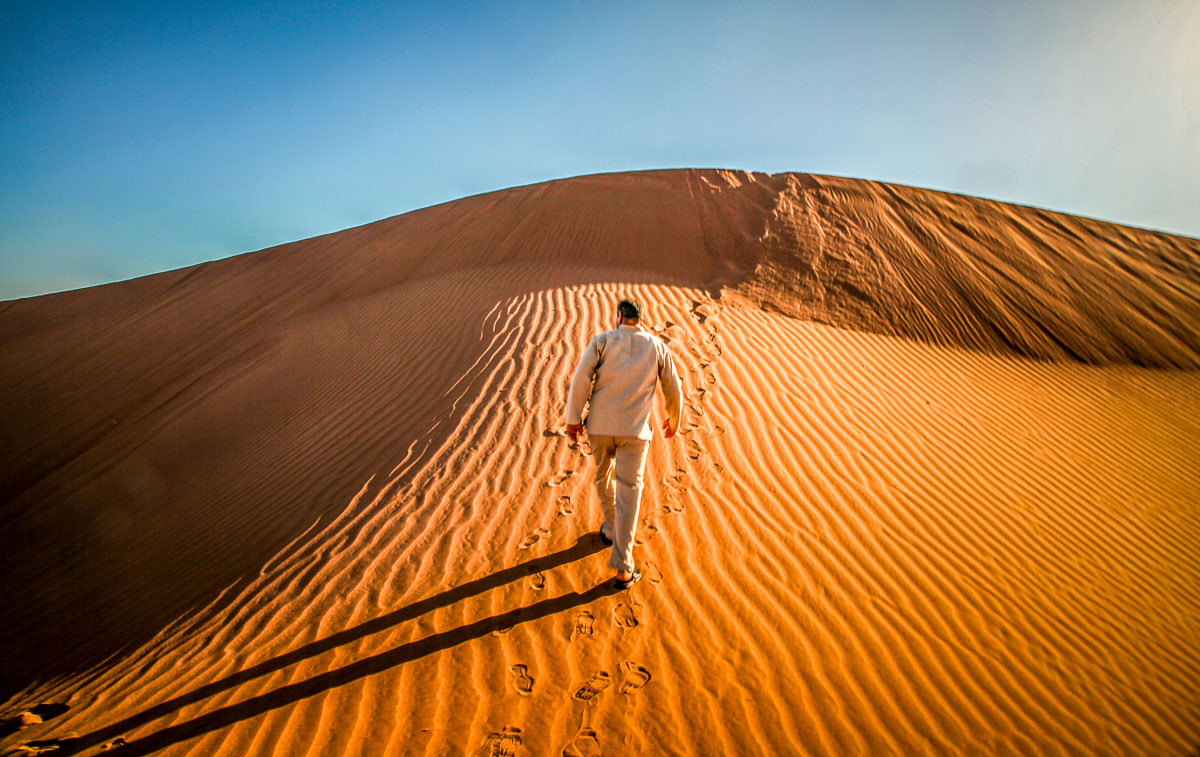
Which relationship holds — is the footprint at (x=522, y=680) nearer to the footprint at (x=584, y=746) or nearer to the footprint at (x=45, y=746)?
the footprint at (x=584, y=746)

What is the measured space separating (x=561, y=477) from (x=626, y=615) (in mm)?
1469

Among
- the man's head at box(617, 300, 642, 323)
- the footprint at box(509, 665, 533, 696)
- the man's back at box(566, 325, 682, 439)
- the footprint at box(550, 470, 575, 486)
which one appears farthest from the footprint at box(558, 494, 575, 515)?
the man's head at box(617, 300, 642, 323)

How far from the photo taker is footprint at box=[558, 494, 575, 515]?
3.82m

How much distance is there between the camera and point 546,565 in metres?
3.31

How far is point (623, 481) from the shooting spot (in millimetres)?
3002

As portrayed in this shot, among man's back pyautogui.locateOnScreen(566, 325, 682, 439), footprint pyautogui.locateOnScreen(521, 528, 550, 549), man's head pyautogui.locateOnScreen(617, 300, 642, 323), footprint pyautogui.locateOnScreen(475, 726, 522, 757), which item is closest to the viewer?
footprint pyautogui.locateOnScreen(475, 726, 522, 757)

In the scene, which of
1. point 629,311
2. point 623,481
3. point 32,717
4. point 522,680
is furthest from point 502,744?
point 32,717

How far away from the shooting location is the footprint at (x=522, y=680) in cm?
247

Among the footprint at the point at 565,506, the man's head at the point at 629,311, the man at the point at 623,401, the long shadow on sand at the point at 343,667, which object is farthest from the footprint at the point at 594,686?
the man's head at the point at 629,311

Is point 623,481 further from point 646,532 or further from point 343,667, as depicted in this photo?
point 343,667

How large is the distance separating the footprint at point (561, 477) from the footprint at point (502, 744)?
1992mm

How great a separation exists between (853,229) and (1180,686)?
30.2 feet

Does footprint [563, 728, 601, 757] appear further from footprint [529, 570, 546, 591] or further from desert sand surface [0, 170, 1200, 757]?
footprint [529, 570, 546, 591]

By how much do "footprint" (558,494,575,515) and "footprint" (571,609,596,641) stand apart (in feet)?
3.16
